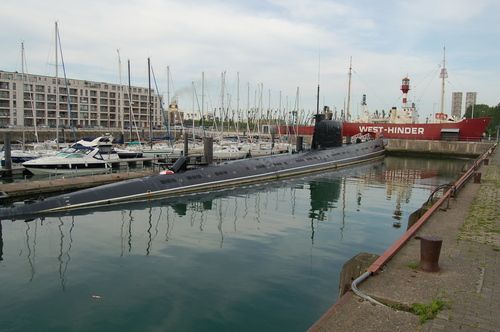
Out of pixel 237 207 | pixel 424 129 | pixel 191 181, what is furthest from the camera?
pixel 424 129

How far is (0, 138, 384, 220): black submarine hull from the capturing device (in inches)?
760

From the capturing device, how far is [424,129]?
6391cm

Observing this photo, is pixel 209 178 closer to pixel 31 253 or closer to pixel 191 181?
pixel 191 181

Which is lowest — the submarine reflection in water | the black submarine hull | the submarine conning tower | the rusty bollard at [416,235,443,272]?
the submarine reflection in water

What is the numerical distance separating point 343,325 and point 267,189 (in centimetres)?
2203

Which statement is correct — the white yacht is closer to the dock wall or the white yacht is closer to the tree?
the dock wall

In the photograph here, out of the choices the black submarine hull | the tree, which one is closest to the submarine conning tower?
the black submarine hull

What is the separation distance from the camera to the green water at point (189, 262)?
9.32m

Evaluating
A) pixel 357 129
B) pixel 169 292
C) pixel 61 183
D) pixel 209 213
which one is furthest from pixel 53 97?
pixel 169 292

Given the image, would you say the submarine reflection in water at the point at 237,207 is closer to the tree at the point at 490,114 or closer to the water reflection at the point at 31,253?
the water reflection at the point at 31,253

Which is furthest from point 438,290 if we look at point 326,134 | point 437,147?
point 437,147

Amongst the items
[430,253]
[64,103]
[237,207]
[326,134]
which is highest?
[64,103]

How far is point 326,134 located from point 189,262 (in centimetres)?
3143

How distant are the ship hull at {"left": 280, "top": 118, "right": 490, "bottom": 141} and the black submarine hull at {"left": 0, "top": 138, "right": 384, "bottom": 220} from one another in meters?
26.8
